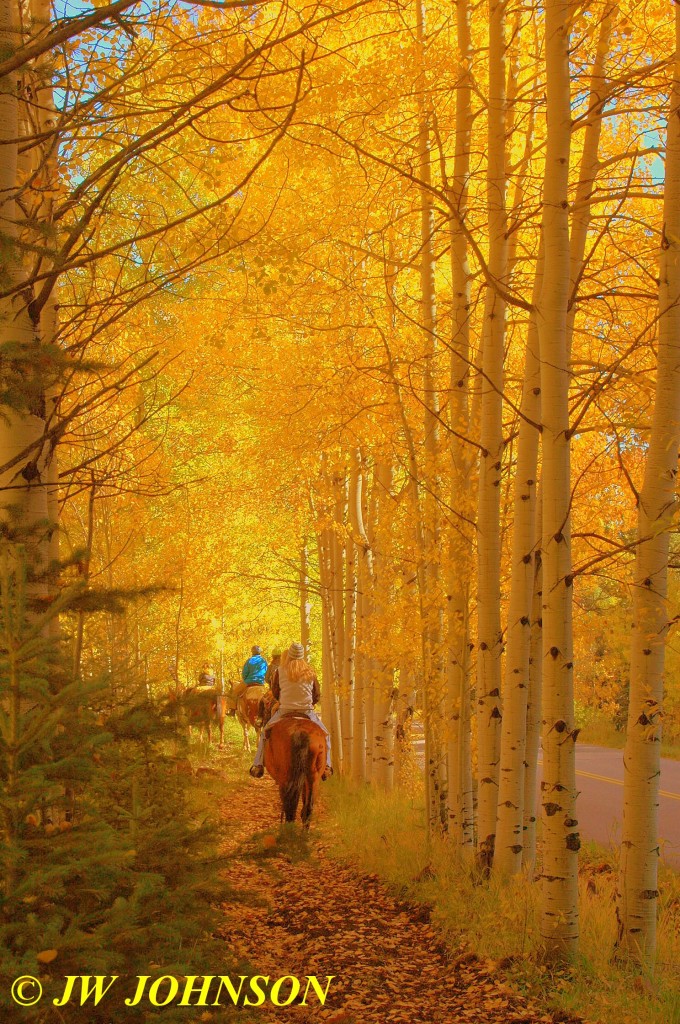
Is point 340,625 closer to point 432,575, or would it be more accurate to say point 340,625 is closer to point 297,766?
point 297,766

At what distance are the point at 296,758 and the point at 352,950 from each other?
153 inches

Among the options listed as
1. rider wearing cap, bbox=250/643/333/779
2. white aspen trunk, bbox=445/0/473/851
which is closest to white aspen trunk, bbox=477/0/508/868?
white aspen trunk, bbox=445/0/473/851

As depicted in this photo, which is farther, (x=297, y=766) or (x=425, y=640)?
(x=297, y=766)

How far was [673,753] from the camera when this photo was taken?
27.9 meters

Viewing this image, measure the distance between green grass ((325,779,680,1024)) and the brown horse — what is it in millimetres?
672

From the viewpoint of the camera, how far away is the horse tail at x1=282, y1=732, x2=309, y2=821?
10.5m

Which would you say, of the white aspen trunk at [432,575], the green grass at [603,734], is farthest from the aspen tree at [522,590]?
the green grass at [603,734]

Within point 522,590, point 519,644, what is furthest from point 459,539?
point 519,644

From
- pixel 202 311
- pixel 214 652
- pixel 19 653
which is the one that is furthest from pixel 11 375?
pixel 214 652

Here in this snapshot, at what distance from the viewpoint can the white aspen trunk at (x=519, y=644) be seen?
6.96 metres

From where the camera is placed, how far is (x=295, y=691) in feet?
35.3

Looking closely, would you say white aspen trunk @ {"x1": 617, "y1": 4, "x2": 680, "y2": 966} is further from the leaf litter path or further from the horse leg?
the horse leg

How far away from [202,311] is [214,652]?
16263mm

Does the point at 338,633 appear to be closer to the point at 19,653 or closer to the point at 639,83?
the point at 639,83
